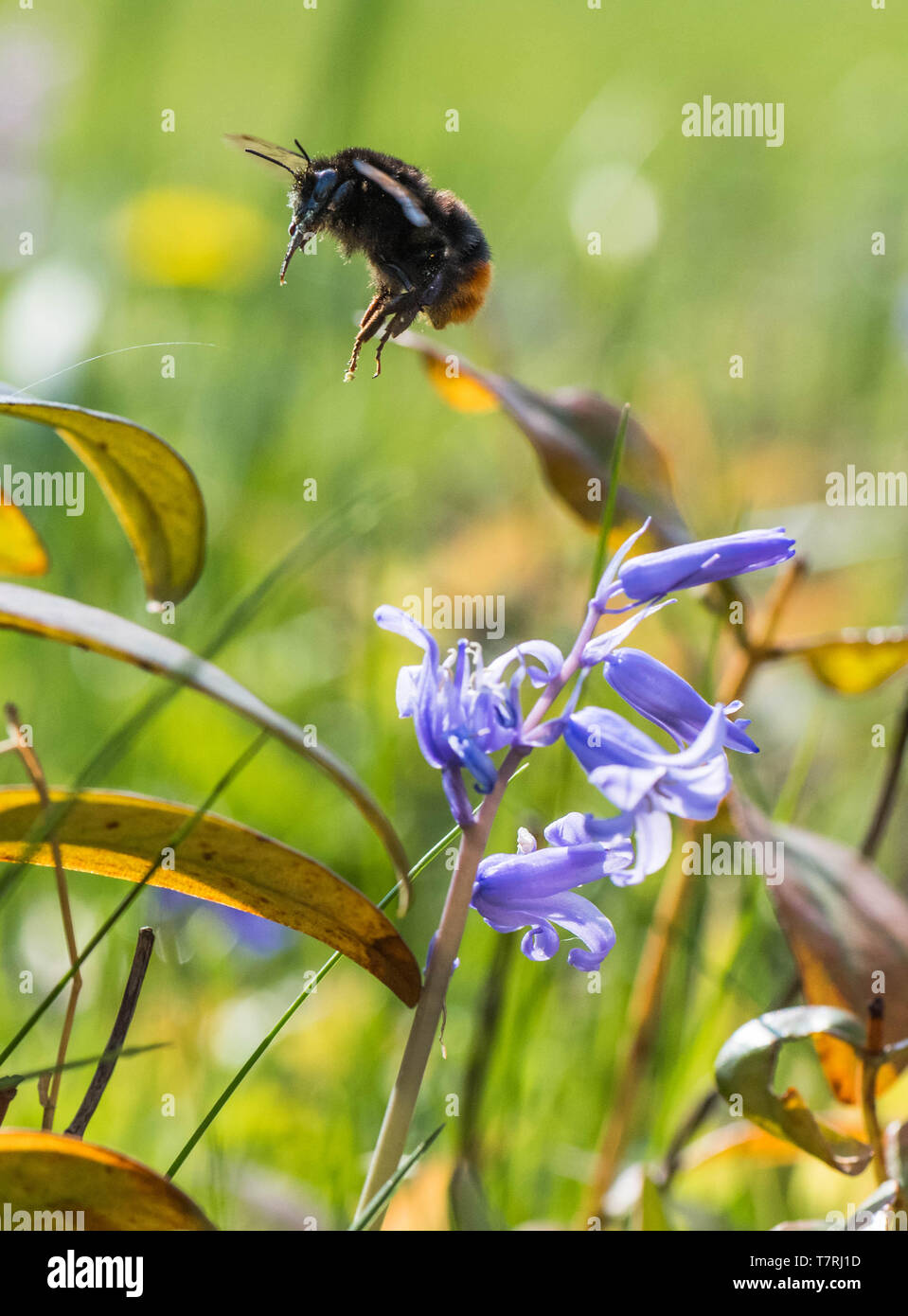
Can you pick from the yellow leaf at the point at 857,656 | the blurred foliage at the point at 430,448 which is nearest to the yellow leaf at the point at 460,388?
the blurred foliage at the point at 430,448

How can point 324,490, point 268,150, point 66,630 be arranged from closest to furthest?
point 66,630
point 268,150
point 324,490

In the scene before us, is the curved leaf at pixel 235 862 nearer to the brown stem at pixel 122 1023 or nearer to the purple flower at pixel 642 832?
the brown stem at pixel 122 1023

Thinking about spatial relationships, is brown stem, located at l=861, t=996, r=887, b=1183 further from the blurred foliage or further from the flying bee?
the flying bee

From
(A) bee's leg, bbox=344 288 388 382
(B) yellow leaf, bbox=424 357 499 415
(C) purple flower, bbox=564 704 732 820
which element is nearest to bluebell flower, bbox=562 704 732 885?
(C) purple flower, bbox=564 704 732 820

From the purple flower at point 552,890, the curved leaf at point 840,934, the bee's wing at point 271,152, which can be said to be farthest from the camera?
the curved leaf at point 840,934

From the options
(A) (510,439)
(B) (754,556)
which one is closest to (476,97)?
(A) (510,439)
